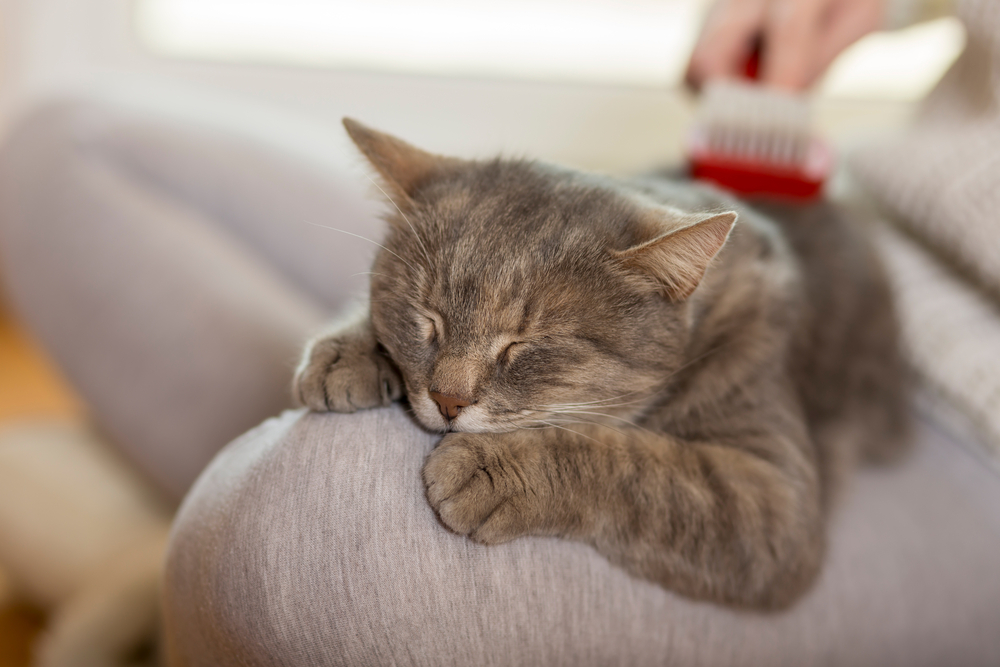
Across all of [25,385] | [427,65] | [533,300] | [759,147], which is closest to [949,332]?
[759,147]

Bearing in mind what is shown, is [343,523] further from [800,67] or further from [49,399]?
[49,399]

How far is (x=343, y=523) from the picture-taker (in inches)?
28.1

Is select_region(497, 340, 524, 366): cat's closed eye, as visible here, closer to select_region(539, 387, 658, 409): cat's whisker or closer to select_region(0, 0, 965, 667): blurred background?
select_region(539, 387, 658, 409): cat's whisker

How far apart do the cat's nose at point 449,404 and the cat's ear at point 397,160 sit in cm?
31

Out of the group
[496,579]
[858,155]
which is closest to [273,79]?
[858,155]

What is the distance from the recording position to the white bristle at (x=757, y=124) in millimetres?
1431

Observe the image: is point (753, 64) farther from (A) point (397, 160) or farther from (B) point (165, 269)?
(B) point (165, 269)

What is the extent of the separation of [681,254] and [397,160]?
0.43 metres

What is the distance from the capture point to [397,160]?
100 cm

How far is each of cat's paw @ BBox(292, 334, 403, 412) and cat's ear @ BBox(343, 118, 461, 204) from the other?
228 mm

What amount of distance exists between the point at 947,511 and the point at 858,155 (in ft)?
2.50

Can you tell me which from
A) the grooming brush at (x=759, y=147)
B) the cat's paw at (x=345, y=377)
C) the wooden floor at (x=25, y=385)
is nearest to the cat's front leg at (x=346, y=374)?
the cat's paw at (x=345, y=377)

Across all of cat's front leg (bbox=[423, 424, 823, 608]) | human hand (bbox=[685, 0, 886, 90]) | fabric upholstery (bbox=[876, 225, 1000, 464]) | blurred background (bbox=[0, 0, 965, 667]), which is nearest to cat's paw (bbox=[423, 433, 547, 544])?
cat's front leg (bbox=[423, 424, 823, 608])

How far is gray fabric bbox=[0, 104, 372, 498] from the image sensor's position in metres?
1.24
